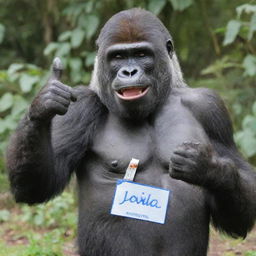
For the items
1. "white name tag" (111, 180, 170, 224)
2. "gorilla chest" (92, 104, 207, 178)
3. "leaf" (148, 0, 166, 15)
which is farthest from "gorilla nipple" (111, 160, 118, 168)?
"leaf" (148, 0, 166, 15)

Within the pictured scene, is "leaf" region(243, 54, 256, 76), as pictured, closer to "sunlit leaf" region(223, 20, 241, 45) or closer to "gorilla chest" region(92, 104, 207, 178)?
"sunlit leaf" region(223, 20, 241, 45)

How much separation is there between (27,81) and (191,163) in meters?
3.03

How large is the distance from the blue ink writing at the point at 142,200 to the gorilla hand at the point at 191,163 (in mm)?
361

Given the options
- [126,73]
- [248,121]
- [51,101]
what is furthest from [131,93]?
[248,121]

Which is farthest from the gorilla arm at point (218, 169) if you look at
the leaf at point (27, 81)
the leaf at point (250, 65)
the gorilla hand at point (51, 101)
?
the leaf at point (27, 81)

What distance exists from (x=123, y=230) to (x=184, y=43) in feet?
14.8

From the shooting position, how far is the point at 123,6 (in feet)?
25.9

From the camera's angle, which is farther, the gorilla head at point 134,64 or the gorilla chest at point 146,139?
the gorilla chest at point 146,139

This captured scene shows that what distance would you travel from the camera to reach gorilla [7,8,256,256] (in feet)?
13.4

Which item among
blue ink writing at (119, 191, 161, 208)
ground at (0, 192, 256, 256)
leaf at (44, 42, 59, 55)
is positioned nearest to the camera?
blue ink writing at (119, 191, 161, 208)

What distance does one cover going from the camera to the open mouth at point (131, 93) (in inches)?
159

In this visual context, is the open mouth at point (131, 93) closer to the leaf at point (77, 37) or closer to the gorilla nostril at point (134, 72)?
the gorilla nostril at point (134, 72)

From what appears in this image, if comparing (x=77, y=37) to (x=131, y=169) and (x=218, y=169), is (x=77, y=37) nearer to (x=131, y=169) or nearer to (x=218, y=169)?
(x=131, y=169)

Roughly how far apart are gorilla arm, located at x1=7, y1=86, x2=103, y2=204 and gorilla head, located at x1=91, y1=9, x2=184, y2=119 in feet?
0.52
